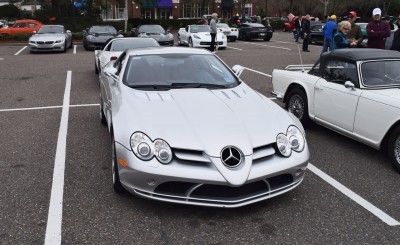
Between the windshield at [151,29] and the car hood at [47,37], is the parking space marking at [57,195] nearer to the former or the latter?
the car hood at [47,37]

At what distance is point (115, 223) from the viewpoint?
3389 millimetres

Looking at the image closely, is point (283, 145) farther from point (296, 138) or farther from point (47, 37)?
point (47, 37)

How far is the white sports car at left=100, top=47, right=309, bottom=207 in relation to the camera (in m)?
3.29

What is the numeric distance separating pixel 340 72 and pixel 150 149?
3364mm

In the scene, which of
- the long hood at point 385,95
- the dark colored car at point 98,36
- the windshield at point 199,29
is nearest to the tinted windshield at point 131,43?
the long hood at point 385,95

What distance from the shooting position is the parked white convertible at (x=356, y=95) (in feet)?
15.0

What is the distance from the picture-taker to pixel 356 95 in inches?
196

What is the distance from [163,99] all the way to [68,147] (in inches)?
73.3

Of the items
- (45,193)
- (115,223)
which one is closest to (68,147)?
(45,193)

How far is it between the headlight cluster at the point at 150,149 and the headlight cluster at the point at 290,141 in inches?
40.2

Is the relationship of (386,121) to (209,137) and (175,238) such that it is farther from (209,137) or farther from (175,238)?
(175,238)

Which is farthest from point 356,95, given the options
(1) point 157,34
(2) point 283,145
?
(1) point 157,34

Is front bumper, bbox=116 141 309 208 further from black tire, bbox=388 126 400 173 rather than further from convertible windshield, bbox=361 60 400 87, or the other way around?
convertible windshield, bbox=361 60 400 87

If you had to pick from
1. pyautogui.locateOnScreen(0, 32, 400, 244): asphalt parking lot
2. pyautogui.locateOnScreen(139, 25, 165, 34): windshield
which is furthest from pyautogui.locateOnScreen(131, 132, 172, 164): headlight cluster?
pyautogui.locateOnScreen(139, 25, 165, 34): windshield
